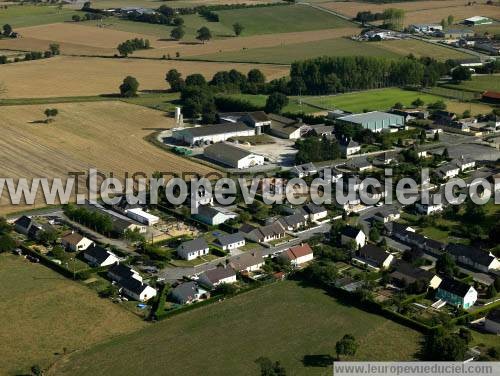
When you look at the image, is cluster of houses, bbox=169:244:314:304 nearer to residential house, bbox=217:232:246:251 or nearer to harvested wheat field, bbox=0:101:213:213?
residential house, bbox=217:232:246:251

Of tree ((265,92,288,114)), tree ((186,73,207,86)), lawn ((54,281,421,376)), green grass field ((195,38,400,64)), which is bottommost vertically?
lawn ((54,281,421,376))

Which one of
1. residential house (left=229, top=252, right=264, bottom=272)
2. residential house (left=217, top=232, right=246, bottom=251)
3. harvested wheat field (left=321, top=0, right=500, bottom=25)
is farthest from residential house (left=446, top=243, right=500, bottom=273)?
harvested wheat field (left=321, top=0, right=500, bottom=25)

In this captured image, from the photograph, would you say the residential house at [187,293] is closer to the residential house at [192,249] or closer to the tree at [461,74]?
the residential house at [192,249]

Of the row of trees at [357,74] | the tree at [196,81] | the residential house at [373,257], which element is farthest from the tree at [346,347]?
the tree at [196,81]

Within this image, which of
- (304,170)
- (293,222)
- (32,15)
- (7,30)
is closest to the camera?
(293,222)

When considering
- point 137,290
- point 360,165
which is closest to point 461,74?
point 360,165

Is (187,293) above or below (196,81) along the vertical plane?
below

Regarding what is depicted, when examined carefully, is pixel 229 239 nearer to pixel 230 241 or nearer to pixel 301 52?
pixel 230 241
